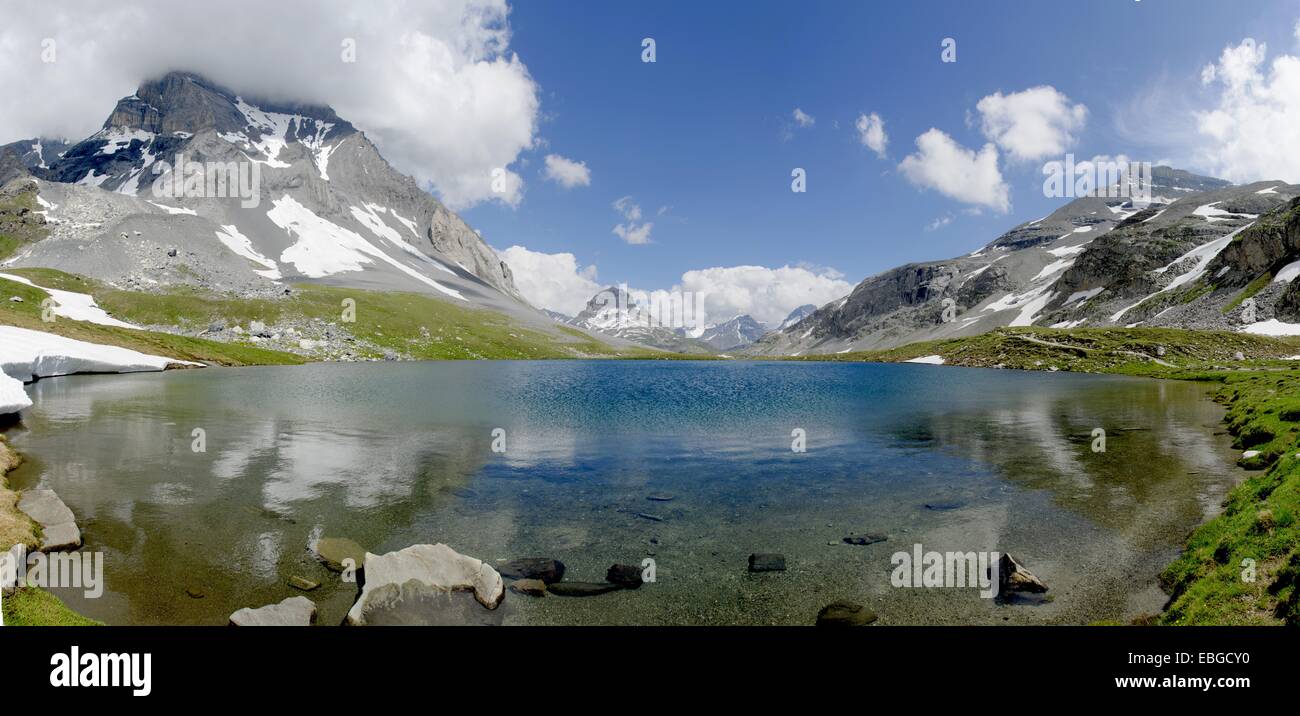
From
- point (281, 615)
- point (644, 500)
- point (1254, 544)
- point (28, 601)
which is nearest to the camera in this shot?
point (28, 601)

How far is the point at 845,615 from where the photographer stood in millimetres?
15188

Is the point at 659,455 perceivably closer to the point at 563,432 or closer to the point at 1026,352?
the point at 563,432

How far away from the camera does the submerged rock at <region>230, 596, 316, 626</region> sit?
1351 centimetres

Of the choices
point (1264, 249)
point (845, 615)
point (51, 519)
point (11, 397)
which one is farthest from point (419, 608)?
point (1264, 249)

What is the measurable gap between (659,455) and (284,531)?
70.2 ft

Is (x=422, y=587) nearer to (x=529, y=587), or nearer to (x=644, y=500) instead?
(x=529, y=587)

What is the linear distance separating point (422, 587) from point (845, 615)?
38.6 feet

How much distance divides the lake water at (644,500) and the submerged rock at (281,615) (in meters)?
0.78

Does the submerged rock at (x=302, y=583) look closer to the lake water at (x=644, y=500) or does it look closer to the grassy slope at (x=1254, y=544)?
the lake water at (x=644, y=500)

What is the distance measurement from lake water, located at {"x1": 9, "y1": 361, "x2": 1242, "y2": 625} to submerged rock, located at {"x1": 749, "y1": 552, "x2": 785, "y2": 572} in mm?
397

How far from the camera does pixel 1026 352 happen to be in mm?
173375

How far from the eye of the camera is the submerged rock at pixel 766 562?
1834cm

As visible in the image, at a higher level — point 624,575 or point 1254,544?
point 1254,544
